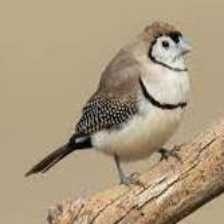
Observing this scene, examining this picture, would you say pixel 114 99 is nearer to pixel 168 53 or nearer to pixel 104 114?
pixel 104 114

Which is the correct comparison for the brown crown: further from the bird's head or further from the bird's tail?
the bird's tail

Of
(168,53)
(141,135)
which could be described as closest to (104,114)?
(141,135)

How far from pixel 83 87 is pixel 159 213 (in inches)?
99.5

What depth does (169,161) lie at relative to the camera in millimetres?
5164

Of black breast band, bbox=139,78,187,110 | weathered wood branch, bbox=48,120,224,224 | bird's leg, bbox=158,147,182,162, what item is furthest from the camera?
black breast band, bbox=139,78,187,110

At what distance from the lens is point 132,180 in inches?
203

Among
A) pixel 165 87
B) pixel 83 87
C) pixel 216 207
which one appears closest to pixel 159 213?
pixel 165 87

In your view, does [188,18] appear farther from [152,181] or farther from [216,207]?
[152,181]

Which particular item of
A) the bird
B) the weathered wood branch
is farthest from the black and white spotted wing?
the weathered wood branch

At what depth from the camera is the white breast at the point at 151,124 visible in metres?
5.35

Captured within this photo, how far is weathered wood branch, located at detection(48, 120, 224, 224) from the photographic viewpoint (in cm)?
505

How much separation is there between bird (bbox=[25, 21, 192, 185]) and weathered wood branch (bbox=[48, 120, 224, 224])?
194 mm

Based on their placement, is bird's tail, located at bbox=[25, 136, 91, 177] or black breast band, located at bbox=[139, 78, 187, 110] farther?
bird's tail, located at bbox=[25, 136, 91, 177]

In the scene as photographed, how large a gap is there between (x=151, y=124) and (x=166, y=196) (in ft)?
1.20
